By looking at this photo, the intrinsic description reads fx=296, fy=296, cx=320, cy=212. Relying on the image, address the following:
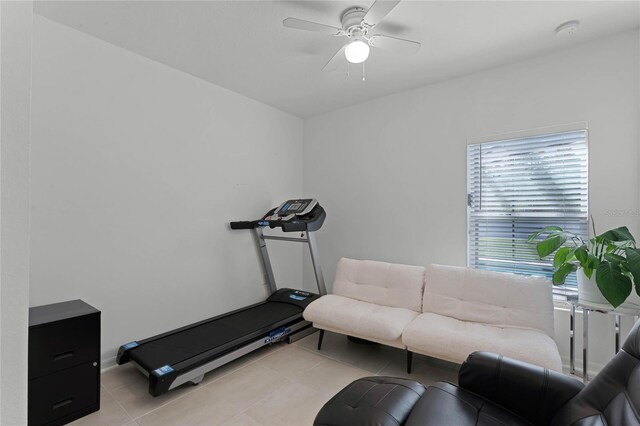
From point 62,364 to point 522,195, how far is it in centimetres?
381

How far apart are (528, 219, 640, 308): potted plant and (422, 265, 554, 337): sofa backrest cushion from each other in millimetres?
223

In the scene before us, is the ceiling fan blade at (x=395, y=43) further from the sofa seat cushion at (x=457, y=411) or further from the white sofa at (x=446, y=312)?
the sofa seat cushion at (x=457, y=411)

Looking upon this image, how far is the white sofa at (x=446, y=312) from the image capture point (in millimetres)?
2045

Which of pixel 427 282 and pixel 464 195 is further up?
pixel 464 195

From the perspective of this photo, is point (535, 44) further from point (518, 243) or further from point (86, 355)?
point (86, 355)

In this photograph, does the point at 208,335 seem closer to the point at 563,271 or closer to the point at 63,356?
the point at 63,356

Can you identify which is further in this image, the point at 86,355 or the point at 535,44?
the point at 535,44

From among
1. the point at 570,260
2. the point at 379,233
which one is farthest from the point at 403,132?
the point at 570,260

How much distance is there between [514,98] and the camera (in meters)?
2.76

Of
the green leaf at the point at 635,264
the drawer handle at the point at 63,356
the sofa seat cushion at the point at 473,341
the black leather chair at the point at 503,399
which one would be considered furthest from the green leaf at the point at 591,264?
the drawer handle at the point at 63,356

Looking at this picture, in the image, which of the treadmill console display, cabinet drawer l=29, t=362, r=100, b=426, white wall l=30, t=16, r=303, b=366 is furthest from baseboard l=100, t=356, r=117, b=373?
the treadmill console display

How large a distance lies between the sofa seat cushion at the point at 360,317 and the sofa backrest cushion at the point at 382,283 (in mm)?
85

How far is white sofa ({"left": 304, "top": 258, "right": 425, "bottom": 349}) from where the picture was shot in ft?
7.96

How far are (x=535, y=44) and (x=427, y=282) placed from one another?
222cm
